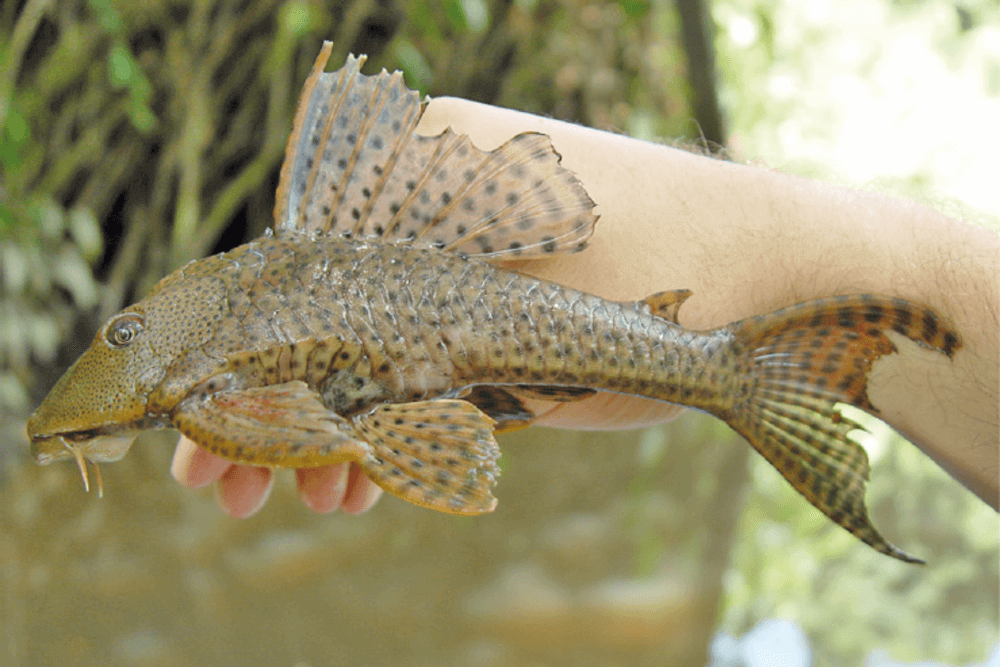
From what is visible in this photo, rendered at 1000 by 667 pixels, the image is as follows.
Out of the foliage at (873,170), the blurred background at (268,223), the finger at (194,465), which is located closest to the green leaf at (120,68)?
the blurred background at (268,223)

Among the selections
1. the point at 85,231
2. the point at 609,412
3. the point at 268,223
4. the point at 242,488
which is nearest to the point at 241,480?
the point at 242,488

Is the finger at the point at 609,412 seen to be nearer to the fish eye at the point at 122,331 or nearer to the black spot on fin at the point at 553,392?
the black spot on fin at the point at 553,392

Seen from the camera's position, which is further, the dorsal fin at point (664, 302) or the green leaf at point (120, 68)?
the green leaf at point (120, 68)

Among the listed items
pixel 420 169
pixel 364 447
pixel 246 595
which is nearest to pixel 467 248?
pixel 420 169

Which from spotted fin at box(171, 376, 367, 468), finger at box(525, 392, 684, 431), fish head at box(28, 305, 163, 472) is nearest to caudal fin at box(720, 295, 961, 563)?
finger at box(525, 392, 684, 431)

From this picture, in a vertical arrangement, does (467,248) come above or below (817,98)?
above

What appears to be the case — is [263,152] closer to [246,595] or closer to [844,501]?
[246,595]

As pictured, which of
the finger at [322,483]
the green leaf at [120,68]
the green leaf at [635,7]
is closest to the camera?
the finger at [322,483]
